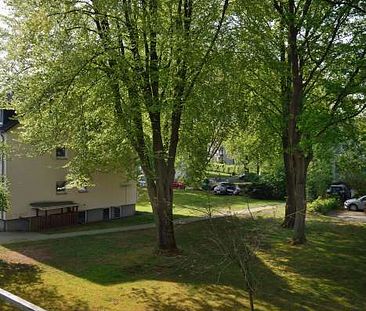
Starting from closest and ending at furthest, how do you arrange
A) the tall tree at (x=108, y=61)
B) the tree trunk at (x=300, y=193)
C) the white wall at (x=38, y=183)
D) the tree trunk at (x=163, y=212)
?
the tall tree at (x=108, y=61) → the tree trunk at (x=163, y=212) → the tree trunk at (x=300, y=193) → the white wall at (x=38, y=183)

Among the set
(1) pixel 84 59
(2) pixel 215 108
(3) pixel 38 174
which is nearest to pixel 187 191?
(3) pixel 38 174

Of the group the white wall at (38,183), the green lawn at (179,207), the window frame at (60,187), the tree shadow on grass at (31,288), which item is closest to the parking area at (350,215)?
the green lawn at (179,207)

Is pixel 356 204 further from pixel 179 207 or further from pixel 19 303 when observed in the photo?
pixel 19 303

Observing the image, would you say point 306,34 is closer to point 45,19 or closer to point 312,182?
point 45,19

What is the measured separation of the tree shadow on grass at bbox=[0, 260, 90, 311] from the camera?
1198 centimetres

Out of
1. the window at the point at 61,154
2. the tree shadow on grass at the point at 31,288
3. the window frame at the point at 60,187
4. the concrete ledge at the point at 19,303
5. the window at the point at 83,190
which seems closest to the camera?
the concrete ledge at the point at 19,303

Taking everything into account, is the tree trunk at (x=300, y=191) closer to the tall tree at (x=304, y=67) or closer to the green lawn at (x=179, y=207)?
the tall tree at (x=304, y=67)

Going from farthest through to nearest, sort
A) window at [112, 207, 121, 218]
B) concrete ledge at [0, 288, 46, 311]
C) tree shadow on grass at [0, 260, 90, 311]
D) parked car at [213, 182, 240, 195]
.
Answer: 1. parked car at [213, 182, 240, 195]
2. window at [112, 207, 121, 218]
3. tree shadow on grass at [0, 260, 90, 311]
4. concrete ledge at [0, 288, 46, 311]

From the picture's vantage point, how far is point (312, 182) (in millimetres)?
→ 40906

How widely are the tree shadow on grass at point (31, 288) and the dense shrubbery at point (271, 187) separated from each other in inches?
1352

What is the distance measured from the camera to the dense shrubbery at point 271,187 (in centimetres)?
4834

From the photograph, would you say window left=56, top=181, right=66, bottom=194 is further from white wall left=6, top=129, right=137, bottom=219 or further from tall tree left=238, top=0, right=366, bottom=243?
tall tree left=238, top=0, right=366, bottom=243

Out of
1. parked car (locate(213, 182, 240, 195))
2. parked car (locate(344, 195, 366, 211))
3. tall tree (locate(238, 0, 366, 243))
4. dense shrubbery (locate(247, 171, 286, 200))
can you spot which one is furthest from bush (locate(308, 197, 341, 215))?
parked car (locate(213, 182, 240, 195))

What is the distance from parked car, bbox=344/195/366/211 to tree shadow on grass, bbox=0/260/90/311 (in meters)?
28.0
